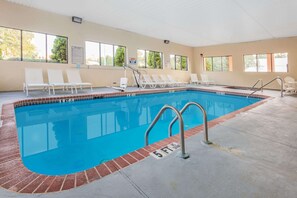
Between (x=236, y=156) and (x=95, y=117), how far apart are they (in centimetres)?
354

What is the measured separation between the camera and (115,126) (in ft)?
12.7

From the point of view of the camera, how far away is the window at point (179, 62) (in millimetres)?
12805

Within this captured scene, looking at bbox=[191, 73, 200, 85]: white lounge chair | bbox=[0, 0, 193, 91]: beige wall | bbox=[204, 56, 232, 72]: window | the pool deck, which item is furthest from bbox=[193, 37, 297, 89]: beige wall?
the pool deck

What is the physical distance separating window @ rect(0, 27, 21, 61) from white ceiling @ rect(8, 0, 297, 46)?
115 centimetres

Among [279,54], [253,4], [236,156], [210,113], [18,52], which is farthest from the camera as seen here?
[279,54]

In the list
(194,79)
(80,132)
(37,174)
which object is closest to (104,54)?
(80,132)

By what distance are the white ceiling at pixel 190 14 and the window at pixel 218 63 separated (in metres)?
3.32

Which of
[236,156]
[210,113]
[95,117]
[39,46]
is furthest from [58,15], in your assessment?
[236,156]

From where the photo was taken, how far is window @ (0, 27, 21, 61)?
6391 millimetres

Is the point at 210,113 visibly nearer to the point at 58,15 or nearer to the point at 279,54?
the point at 58,15

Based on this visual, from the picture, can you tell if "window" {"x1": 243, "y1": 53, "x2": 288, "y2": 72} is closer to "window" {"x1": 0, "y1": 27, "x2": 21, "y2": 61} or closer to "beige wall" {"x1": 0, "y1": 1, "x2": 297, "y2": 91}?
"beige wall" {"x1": 0, "y1": 1, "x2": 297, "y2": 91}

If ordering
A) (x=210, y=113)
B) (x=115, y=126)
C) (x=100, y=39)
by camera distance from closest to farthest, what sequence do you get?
1. (x=115, y=126)
2. (x=210, y=113)
3. (x=100, y=39)

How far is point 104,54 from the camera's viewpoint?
913 cm

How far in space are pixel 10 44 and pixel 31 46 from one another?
0.66m
